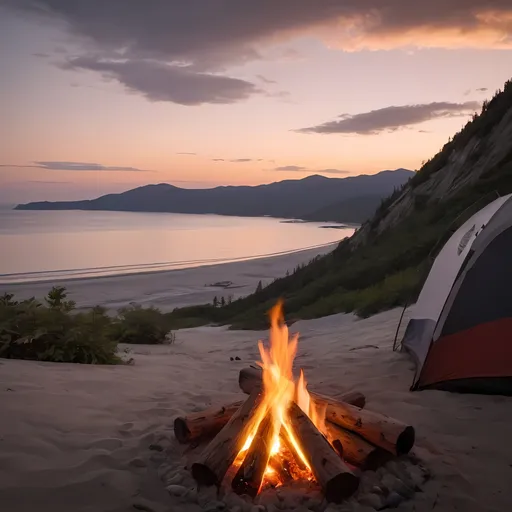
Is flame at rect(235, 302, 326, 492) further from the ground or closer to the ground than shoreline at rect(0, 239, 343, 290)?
further from the ground

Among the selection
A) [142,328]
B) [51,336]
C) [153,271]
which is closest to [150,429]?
[51,336]

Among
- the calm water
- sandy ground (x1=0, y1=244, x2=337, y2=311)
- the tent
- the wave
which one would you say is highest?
the tent

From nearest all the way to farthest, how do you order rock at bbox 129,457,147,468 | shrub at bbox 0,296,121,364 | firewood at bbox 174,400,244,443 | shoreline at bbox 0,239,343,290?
1. rock at bbox 129,457,147,468
2. firewood at bbox 174,400,244,443
3. shrub at bbox 0,296,121,364
4. shoreline at bbox 0,239,343,290

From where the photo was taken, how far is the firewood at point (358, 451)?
4.23 meters

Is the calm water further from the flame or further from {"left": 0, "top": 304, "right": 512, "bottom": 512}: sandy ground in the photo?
the flame

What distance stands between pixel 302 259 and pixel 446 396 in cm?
3985

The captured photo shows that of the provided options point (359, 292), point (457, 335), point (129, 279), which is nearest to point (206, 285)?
point (129, 279)

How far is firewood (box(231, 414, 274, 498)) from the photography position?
387 cm

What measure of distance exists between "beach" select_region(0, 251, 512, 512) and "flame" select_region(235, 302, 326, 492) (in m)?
0.54

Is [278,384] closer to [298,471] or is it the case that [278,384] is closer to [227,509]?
[298,471]

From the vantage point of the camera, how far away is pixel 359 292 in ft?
54.9

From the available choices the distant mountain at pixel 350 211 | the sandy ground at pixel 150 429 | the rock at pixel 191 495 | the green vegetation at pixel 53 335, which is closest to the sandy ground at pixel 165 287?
the green vegetation at pixel 53 335

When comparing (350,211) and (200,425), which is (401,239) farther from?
(350,211)

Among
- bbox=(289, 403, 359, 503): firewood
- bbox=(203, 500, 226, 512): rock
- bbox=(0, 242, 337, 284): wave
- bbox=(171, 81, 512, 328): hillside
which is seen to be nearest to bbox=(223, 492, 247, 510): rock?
bbox=(203, 500, 226, 512): rock
